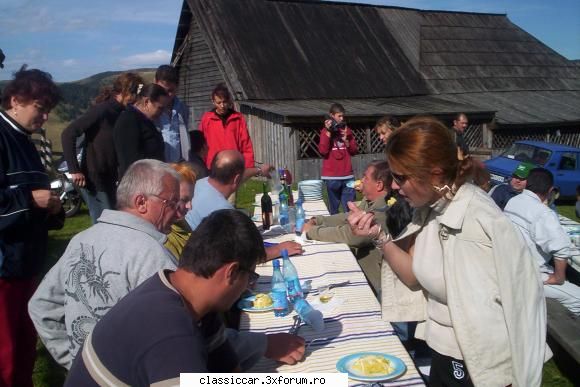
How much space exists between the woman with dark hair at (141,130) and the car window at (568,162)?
11362 millimetres

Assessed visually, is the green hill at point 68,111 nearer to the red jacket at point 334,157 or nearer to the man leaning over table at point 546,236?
the red jacket at point 334,157

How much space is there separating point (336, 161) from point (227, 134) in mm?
1994

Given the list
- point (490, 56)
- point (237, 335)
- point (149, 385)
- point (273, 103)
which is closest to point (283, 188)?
point (237, 335)

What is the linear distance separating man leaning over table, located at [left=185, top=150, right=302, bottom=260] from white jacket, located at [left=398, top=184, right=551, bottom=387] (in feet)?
6.54

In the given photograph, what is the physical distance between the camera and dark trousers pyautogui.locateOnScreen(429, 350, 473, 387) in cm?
221

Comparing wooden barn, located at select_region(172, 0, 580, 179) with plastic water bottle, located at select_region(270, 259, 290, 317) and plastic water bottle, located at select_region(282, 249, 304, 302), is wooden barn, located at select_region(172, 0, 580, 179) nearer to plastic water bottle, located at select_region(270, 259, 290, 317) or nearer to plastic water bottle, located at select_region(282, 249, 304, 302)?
plastic water bottle, located at select_region(282, 249, 304, 302)

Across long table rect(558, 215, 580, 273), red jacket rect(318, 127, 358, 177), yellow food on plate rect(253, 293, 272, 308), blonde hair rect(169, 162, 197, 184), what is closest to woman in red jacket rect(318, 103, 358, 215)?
red jacket rect(318, 127, 358, 177)

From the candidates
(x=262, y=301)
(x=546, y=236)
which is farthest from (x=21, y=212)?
(x=546, y=236)

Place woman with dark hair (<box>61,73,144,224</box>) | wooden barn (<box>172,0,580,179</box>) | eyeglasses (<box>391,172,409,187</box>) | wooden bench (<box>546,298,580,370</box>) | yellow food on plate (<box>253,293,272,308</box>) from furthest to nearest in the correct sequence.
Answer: wooden barn (<box>172,0,580,179</box>), woman with dark hair (<box>61,73,144,224</box>), wooden bench (<box>546,298,580,370</box>), yellow food on plate (<box>253,293,272,308</box>), eyeglasses (<box>391,172,409,187</box>)

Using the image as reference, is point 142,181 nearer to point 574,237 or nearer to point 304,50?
point 574,237

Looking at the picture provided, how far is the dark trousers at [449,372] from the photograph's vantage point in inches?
87.0

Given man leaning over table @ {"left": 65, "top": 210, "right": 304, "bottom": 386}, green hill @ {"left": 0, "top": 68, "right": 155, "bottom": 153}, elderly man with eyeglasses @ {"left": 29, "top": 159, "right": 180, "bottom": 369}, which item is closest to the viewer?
man leaning over table @ {"left": 65, "top": 210, "right": 304, "bottom": 386}

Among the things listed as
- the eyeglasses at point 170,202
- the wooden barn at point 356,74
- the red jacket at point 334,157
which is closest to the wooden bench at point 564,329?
the eyeglasses at point 170,202

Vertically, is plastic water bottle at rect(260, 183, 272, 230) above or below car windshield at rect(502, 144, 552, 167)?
above
